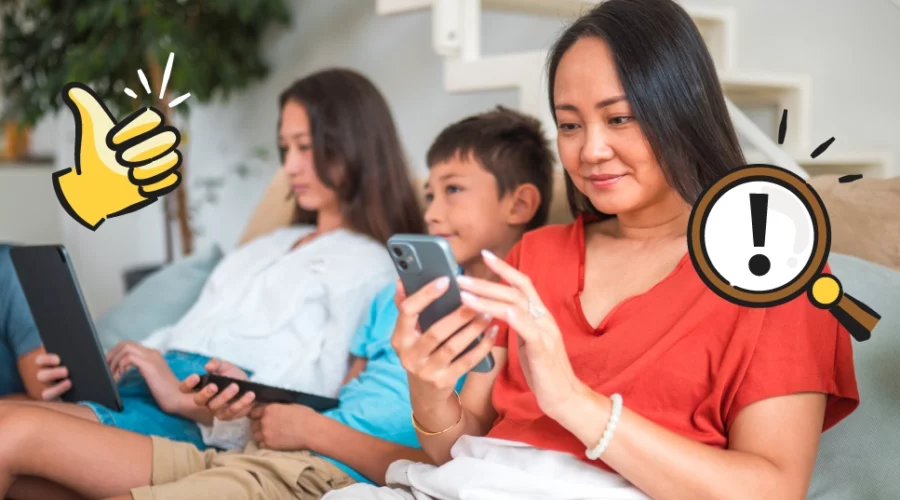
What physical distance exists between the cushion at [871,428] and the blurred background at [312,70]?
0.90 feet

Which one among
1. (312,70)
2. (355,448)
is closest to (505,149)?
(355,448)

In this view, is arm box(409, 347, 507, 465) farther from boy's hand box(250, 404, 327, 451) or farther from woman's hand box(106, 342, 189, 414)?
woman's hand box(106, 342, 189, 414)

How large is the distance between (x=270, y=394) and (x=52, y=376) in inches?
12.5

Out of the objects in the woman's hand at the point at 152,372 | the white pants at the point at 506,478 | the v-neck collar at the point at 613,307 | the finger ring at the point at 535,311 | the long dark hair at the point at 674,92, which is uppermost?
the long dark hair at the point at 674,92

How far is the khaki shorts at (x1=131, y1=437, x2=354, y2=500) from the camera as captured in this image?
3.40 ft

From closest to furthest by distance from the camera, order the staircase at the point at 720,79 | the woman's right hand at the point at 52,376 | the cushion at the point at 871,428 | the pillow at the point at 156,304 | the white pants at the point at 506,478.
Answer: the white pants at the point at 506,478, the cushion at the point at 871,428, the woman's right hand at the point at 52,376, the staircase at the point at 720,79, the pillow at the point at 156,304

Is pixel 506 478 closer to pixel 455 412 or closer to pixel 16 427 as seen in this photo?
pixel 455 412

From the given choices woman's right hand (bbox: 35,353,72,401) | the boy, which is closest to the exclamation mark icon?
woman's right hand (bbox: 35,353,72,401)

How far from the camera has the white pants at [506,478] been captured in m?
0.81

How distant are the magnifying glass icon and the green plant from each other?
2175mm

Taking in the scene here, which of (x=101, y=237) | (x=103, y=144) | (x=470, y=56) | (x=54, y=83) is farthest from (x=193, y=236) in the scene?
(x=103, y=144)

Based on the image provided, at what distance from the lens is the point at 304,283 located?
1.52 m

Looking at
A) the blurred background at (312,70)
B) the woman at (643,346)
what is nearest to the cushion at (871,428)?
the woman at (643,346)

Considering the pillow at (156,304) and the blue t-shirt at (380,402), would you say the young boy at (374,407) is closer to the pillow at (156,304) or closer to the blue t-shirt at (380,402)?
the blue t-shirt at (380,402)
